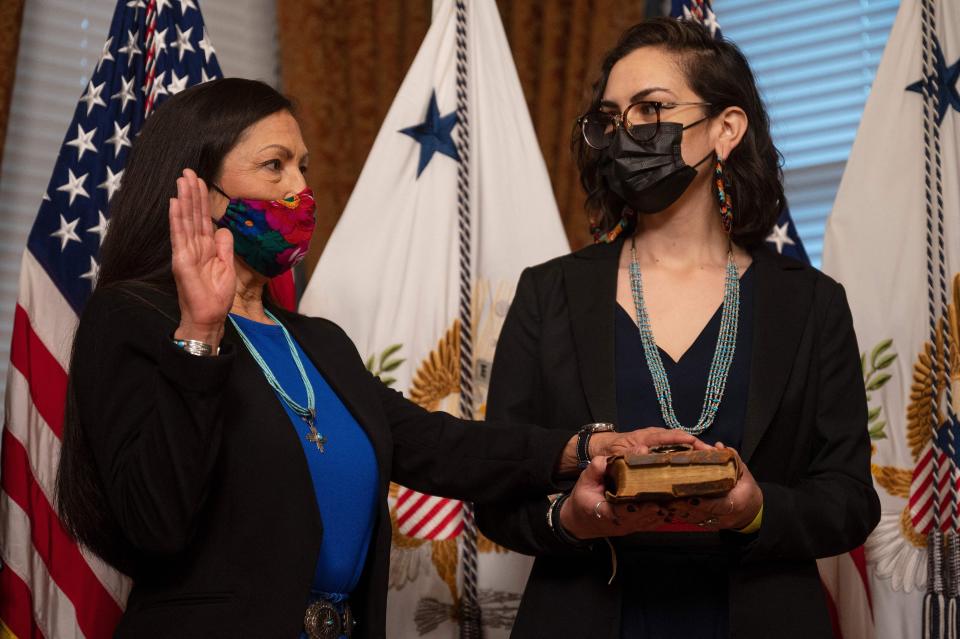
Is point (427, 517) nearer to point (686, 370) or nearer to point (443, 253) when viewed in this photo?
point (443, 253)

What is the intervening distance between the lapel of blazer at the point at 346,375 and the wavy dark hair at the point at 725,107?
62 cm

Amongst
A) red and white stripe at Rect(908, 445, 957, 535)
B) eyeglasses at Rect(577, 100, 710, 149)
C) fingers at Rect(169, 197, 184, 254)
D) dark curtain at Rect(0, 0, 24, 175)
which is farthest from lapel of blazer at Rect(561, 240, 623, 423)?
dark curtain at Rect(0, 0, 24, 175)

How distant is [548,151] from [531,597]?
1830mm

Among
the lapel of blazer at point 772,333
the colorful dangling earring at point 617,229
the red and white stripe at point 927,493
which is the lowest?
the red and white stripe at point 927,493

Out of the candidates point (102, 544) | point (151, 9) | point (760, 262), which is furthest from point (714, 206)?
point (151, 9)

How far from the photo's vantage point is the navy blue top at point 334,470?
1.84 meters

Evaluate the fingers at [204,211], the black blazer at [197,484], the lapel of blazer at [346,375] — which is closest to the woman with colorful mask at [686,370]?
the lapel of blazer at [346,375]

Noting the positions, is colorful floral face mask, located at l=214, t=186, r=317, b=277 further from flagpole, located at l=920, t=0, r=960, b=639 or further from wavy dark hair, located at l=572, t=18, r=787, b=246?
flagpole, located at l=920, t=0, r=960, b=639

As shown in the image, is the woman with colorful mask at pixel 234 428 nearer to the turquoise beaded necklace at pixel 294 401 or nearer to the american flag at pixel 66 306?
the turquoise beaded necklace at pixel 294 401

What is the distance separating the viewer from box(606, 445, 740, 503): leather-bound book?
168 centimetres

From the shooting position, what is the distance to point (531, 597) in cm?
204

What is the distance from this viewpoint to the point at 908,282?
269cm

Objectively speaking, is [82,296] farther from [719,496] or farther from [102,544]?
[719,496]

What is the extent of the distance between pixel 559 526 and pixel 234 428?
0.57 metres
